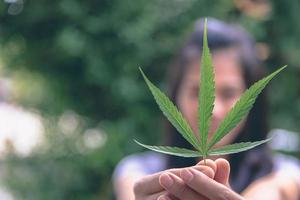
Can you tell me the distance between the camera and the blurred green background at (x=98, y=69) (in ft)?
7.24

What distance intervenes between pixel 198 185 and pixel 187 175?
11 millimetres

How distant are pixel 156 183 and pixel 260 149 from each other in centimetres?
75

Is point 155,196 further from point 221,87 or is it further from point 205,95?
point 221,87

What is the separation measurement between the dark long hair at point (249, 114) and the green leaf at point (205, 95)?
0.73 meters

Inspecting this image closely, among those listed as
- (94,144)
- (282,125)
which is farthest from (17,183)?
(282,125)

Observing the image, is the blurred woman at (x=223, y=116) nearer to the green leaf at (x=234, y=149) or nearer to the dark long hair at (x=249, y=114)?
the dark long hair at (x=249, y=114)

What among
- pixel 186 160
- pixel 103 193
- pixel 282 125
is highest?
pixel 186 160

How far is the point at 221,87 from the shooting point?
1.16 meters

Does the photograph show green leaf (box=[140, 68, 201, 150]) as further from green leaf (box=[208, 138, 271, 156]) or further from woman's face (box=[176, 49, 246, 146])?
woman's face (box=[176, 49, 246, 146])

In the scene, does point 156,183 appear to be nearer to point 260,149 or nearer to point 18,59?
point 260,149

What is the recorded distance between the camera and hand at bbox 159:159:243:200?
460mm

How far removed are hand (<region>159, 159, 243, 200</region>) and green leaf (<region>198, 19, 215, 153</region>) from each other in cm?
2

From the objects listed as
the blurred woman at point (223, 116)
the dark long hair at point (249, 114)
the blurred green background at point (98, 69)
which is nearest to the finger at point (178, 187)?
the blurred woman at point (223, 116)

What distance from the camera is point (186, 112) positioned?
1166mm
